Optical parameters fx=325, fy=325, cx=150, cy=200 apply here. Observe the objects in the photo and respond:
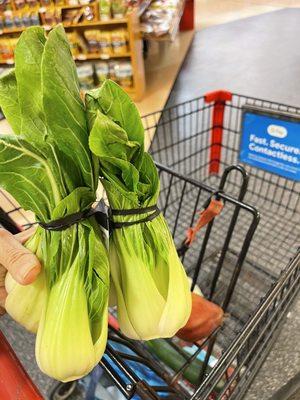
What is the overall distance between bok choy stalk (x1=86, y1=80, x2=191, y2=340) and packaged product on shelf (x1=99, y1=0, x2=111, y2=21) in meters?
2.96

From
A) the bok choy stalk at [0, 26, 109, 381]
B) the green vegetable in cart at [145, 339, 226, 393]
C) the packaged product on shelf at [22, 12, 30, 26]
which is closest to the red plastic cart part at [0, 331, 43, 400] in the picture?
the bok choy stalk at [0, 26, 109, 381]

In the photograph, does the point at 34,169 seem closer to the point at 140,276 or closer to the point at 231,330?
the point at 140,276

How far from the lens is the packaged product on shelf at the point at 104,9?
2.85 m

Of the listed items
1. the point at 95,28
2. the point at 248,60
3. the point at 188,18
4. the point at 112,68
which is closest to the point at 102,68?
the point at 112,68

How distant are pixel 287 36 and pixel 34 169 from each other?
4.77 m

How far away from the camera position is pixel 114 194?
0.41 meters

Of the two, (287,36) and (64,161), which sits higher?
(64,161)

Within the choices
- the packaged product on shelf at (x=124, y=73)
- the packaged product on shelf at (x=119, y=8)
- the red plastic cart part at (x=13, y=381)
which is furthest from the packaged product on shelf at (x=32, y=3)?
the red plastic cart part at (x=13, y=381)

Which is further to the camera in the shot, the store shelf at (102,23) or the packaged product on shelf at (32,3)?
the packaged product on shelf at (32,3)

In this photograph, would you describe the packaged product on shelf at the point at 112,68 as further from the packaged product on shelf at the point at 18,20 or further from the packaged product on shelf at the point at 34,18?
the packaged product on shelf at the point at 18,20

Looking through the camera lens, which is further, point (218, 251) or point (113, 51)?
point (113, 51)

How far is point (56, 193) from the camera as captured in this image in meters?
0.38

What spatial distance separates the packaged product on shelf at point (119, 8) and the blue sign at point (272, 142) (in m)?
2.38

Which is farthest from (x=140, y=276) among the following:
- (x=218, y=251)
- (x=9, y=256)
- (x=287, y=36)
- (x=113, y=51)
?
(x=287, y=36)
